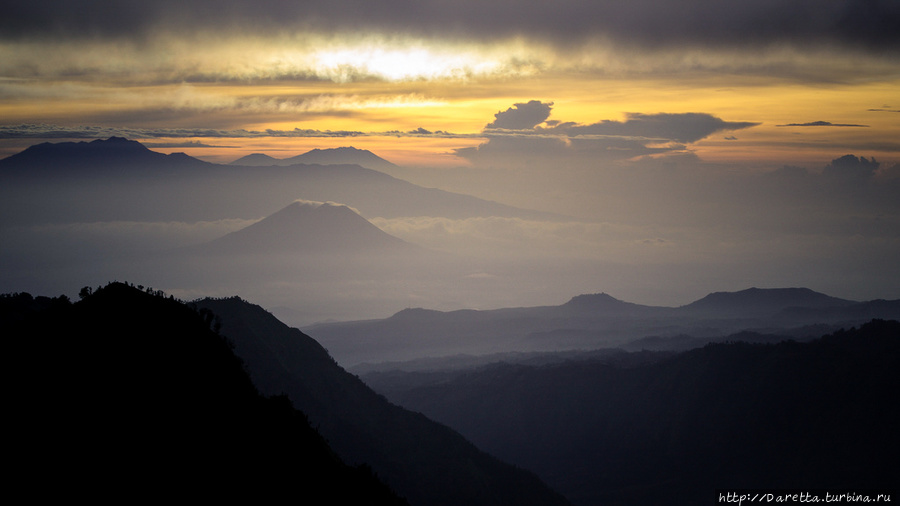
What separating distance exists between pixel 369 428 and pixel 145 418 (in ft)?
202

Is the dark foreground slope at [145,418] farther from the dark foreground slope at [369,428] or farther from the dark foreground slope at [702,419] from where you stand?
the dark foreground slope at [702,419]

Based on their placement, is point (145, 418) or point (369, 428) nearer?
point (145, 418)

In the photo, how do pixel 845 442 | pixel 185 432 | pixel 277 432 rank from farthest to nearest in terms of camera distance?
pixel 845 442, pixel 277 432, pixel 185 432

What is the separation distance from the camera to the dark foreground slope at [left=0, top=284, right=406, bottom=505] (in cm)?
3058

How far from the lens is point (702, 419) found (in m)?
158

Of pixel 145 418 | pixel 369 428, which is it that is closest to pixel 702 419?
pixel 369 428

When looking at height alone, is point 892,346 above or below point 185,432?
below

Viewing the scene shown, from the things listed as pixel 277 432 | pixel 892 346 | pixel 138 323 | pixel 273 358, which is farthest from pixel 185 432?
pixel 892 346

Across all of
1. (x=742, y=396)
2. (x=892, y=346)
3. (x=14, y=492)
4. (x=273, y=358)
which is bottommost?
(x=742, y=396)

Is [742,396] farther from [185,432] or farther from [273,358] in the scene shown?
[185,432]

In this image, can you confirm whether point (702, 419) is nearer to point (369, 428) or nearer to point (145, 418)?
point (369, 428)

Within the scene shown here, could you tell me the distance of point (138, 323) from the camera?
40.5 meters

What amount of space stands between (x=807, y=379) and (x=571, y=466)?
185ft

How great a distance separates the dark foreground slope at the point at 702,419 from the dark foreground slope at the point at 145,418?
111188mm
